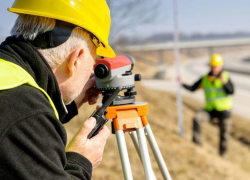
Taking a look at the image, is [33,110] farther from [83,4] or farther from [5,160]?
[83,4]

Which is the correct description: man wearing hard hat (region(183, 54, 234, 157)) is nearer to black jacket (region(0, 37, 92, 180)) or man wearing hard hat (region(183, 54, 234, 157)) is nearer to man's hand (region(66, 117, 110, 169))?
man's hand (region(66, 117, 110, 169))

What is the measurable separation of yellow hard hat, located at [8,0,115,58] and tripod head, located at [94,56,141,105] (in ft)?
0.78

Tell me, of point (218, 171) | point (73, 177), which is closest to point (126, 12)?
point (218, 171)

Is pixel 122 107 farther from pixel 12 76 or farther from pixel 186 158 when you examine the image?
pixel 186 158

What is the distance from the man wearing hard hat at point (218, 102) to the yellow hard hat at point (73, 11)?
578 cm

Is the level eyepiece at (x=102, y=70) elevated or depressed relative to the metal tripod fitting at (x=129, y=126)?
elevated

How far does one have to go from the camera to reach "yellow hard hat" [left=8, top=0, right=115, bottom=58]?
1359mm

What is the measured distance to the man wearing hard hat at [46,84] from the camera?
1057mm

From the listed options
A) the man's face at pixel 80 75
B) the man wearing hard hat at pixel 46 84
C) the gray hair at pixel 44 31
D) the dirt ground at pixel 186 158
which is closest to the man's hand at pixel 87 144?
the man wearing hard hat at pixel 46 84

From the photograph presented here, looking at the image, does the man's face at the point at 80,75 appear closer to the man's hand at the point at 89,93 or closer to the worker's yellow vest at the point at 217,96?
the man's hand at the point at 89,93

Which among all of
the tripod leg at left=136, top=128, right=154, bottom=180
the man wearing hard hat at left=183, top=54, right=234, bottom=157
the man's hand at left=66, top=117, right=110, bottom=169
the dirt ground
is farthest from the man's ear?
the man wearing hard hat at left=183, top=54, right=234, bottom=157

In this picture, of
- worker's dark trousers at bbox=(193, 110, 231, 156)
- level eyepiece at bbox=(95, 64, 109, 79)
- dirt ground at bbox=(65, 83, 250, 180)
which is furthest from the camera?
worker's dark trousers at bbox=(193, 110, 231, 156)

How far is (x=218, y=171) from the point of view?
214 inches

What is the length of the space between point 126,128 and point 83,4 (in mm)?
674
